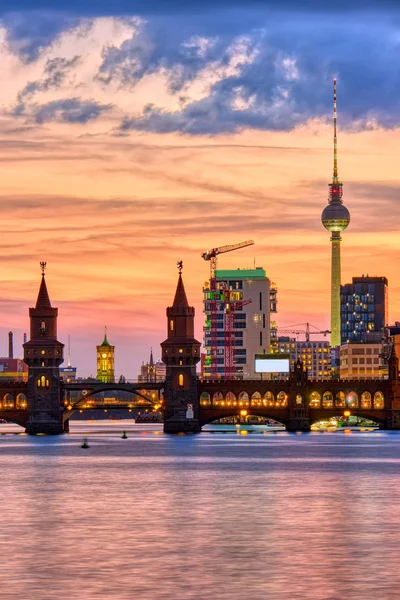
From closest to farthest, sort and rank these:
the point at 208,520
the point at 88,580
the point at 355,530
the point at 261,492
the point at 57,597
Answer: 1. the point at 57,597
2. the point at 88,580
3. the point at 355,530
4. the point at 208,520
5. the point at 261,492

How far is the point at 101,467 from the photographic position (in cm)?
15425

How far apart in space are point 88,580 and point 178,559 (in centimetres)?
788

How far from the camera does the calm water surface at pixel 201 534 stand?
61719mm

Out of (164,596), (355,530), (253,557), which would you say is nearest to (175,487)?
(355,530)

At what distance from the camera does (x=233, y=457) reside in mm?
178000

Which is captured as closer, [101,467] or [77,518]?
[77,518]

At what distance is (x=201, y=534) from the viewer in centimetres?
8044

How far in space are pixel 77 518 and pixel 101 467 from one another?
211 feet

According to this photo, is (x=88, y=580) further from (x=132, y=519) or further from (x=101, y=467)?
(x=101, y=467)

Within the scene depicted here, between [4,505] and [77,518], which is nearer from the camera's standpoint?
[77,518]

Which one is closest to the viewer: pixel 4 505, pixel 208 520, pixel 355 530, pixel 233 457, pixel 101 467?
pixel 355 530

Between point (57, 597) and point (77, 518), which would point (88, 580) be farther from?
point (77, 518)

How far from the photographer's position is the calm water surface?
202 feet

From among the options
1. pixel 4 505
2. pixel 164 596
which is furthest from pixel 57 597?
pixel 4 505
